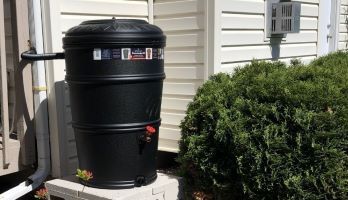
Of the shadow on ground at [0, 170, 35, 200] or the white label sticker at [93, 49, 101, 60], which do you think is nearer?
the white label sticker at [93, 49, 101, 60]

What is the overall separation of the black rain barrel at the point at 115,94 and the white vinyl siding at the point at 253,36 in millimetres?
1046

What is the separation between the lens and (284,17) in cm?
483

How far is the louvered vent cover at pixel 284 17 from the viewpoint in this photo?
4809mm

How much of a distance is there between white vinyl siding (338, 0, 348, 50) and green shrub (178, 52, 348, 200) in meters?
3.75

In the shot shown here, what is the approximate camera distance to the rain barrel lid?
10.2ft

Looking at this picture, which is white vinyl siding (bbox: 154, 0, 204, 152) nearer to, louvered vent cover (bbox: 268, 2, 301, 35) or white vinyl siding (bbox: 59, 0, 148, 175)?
white vinyl siding (bbox: 59, 0, 148, 175)

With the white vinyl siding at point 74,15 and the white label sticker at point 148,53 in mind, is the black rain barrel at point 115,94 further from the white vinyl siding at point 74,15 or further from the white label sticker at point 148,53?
the white vinyl siding at point 74,15

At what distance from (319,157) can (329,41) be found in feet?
13.5

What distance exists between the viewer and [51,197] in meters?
3.50

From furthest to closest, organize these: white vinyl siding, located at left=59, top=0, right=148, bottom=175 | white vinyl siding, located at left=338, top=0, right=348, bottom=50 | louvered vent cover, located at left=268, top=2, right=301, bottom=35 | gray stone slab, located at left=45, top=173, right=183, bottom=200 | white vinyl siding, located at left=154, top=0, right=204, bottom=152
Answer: white vinyl siding, located at left=338, top=0, right=348, bottom=50, louvered vent cover, located at left=268, top=2, right=301, bottom=35, white vinyl siding, located at left=154, top=0, right=204, bottom=152, white vinyl siding, located at left=59, top=0, right=148, bottom=175, gray stone slab, located at left=45, top=173, right=183, bottom=200

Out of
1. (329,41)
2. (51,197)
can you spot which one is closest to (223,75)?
(51,197)

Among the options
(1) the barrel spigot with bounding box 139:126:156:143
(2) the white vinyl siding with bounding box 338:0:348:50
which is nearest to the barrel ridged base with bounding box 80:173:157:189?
(1) the barrel spigot with bounding box 139:126:156:143

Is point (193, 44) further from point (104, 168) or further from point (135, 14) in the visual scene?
point (104, 168)

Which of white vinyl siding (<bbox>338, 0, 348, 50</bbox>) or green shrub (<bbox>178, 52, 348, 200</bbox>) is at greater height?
white vinyl siding (<bbox>338, 0, 348, 50</bbox>)
